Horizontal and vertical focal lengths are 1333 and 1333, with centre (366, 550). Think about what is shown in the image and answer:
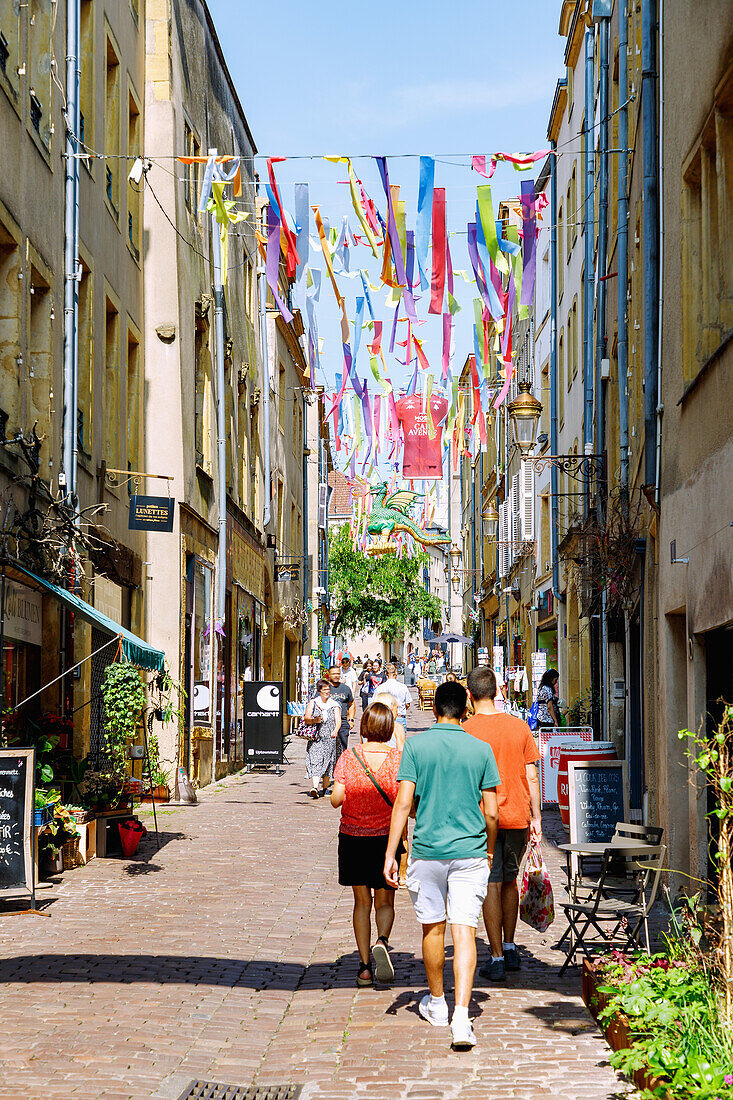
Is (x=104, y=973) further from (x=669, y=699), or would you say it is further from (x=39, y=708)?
(x=39, y=708)

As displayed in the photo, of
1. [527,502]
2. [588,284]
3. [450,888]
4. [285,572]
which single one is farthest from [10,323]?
[527,502]

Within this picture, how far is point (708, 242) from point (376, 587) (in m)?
56.2

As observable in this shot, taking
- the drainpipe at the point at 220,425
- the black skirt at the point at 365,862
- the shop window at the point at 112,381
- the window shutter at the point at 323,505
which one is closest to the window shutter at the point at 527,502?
the drainpipe at the point at 220,425

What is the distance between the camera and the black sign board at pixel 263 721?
22.1 metres

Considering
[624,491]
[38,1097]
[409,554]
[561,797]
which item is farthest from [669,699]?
[409,554]

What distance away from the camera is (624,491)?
14.8m

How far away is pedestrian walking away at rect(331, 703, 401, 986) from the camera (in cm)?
759

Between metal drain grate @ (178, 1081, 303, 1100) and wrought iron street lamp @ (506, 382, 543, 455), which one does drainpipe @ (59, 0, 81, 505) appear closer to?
wrought iron street lamp @ (506, 382, 543, 455)

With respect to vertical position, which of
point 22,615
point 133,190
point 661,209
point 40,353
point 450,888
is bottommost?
point 450,888

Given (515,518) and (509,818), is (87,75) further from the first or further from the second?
(515,518)

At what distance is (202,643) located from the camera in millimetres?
22312

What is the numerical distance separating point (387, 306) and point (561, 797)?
242 inches

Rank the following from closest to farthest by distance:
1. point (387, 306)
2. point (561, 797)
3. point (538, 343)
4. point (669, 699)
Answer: point (669, 699) < point (561, 797) < point (387, 306) < point (538, 343)

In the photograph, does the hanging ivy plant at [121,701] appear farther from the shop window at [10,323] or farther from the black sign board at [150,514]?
the black sign board at [150,514]
